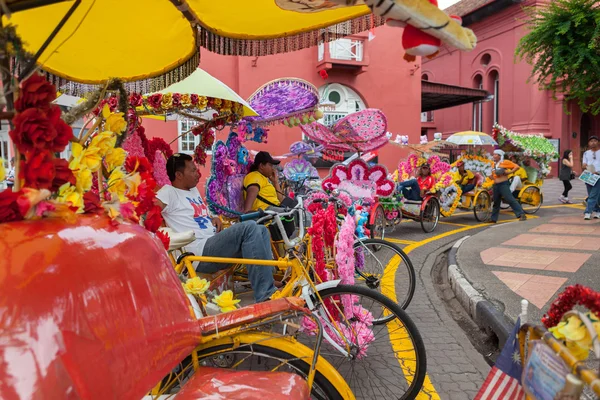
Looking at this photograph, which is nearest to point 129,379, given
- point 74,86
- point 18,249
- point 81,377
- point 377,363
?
point 81,377

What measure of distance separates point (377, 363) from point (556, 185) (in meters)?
19.2

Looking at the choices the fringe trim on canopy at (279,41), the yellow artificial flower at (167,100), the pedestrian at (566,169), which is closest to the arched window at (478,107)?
the pedestrian at (566,169)

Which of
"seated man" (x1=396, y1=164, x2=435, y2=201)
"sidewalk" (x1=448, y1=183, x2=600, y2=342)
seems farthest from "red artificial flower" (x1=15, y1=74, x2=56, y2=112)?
"seated man" (x1=396, y1=164, x2=435, y2=201)

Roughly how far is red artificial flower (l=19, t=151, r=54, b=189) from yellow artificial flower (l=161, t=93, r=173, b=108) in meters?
3.58

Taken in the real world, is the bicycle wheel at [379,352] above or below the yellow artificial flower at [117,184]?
below

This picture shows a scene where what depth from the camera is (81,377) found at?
145 cm

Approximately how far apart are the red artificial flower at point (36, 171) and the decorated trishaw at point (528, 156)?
481 inches

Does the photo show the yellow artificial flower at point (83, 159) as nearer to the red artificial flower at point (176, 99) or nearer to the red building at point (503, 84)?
the red artificial flower at point (176, 99)

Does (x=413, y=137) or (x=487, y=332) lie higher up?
(x=413, y=137)

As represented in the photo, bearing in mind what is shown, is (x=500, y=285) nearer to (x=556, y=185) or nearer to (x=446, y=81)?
(x=556, y=185)

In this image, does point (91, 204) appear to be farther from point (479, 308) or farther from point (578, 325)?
point (479, 308)

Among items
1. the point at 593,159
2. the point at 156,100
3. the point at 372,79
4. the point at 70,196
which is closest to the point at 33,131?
the point at 70,196

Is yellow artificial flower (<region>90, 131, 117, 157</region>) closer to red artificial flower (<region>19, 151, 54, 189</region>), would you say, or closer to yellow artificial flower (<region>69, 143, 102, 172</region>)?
yellow artificial flower (<region>69, 143, 102, 172</region>)

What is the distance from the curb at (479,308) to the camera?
383 cm
